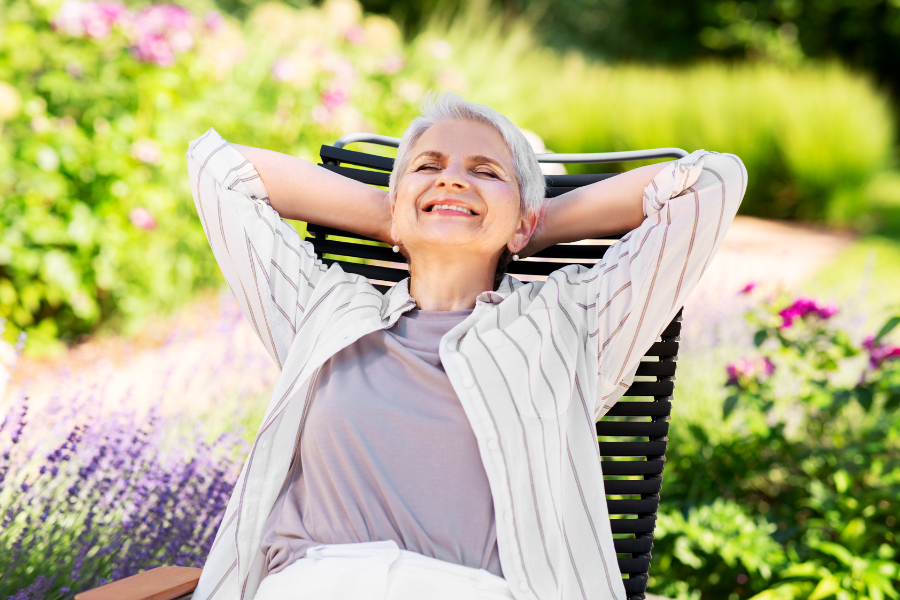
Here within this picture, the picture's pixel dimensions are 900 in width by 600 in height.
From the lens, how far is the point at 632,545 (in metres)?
2.00

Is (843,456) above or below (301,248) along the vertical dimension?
below

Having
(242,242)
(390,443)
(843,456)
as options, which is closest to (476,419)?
(390,443)

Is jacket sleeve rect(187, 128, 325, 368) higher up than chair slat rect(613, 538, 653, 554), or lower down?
higher up

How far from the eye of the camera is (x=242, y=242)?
77.3 inches

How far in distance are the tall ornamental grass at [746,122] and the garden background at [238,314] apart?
0.11 feet

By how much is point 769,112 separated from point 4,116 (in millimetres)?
8220

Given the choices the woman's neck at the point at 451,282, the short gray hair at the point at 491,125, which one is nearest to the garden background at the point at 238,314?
the woman's neck at the point at 451,282

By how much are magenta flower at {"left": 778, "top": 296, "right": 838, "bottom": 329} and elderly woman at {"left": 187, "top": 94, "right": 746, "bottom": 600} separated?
123cm

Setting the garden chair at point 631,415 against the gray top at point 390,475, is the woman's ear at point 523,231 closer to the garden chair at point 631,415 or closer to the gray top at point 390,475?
the garden chair at point 631,415

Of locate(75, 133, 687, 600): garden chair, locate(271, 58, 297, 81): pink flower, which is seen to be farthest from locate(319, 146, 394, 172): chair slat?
locate(271, 58, 297, 81): pink flower

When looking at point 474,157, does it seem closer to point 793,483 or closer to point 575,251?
point 575,251

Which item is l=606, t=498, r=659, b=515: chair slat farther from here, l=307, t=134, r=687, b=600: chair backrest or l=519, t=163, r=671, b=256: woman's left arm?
l=519, t=163, r=671, b=256: woman's left arm

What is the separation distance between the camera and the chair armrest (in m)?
1.42

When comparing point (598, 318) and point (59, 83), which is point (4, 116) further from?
point (598, 318)
